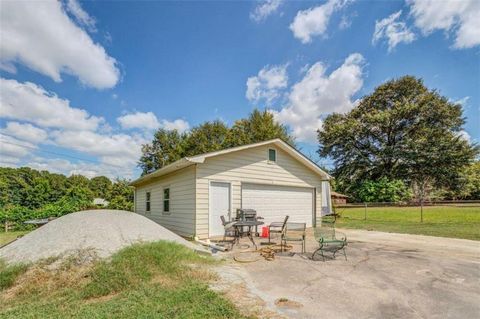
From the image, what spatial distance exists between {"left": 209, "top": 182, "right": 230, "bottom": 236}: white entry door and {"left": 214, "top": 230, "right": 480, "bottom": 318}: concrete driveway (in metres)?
3.62

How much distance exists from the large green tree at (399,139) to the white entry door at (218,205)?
86.4ft

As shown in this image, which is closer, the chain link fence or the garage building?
the garage building

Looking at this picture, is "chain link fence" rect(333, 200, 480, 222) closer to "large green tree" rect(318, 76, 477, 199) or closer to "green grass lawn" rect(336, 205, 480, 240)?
"green grass lawn" rect(336, 205, 480, 240)

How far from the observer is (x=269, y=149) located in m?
11.5

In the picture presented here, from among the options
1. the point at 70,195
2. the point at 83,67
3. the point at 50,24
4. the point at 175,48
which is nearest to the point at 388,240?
the point at 175,48

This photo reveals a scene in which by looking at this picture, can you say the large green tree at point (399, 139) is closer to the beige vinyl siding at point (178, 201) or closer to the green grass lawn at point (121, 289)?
the beige vinyl siding at point (178, 201)

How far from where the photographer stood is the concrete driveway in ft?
11.6

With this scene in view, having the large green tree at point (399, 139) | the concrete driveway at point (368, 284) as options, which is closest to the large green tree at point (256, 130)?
the large green tree at point (399, 139)

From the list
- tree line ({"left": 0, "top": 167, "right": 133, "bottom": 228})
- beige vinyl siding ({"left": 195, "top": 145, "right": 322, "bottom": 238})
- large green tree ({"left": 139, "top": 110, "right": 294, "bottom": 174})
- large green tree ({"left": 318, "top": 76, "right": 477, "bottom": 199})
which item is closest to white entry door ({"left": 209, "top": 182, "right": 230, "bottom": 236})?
beige vinyl siding ({"left": 195, "top": 145, "right": 322, "bottom": 238})

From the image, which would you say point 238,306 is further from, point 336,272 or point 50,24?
point 50,24

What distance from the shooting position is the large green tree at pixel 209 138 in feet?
99.5

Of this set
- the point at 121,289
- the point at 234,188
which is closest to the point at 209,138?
the point at 234,188

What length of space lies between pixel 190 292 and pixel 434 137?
3347 centimetres

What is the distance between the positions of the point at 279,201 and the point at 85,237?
7.82 metres
